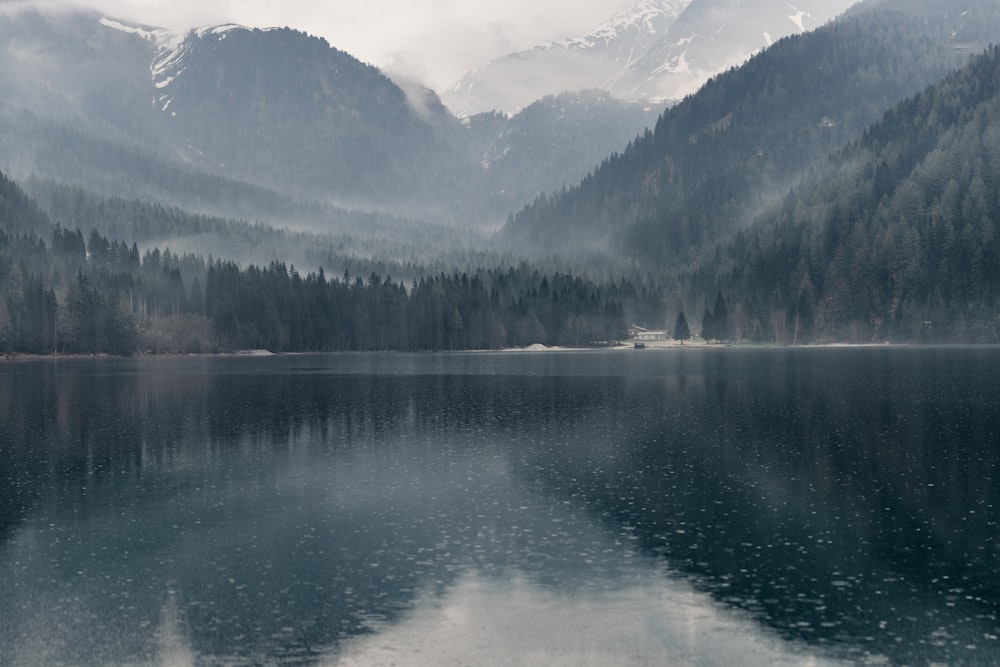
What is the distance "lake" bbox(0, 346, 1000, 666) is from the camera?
32.1m

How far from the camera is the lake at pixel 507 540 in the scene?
A: 3212cm

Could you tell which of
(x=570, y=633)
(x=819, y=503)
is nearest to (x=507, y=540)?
(x=570, y=633)

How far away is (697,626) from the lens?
33125 mm

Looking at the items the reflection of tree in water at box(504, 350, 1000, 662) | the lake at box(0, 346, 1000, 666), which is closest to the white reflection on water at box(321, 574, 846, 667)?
the lake at box(0, 346, 1000, 666)

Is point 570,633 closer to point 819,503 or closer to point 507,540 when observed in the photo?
point 507,540

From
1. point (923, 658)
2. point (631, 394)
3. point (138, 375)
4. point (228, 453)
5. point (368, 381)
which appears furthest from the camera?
point (138, 375)

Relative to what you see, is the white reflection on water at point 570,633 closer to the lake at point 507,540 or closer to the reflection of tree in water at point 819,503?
the lake at point 507,540

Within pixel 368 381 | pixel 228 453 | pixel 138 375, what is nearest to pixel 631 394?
pixel 368 381

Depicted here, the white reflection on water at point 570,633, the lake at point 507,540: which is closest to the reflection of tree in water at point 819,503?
the lake at point 507,540

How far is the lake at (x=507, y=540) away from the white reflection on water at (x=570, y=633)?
0.38ft

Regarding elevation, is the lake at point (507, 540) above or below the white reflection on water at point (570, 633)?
above

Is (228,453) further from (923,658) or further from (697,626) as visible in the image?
(923,658)

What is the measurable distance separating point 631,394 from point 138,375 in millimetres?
110000

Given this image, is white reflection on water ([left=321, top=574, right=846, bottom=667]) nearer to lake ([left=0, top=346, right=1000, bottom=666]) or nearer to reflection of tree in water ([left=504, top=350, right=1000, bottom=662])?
lake ([left=0, top=346, right=1000, bottom=666])
